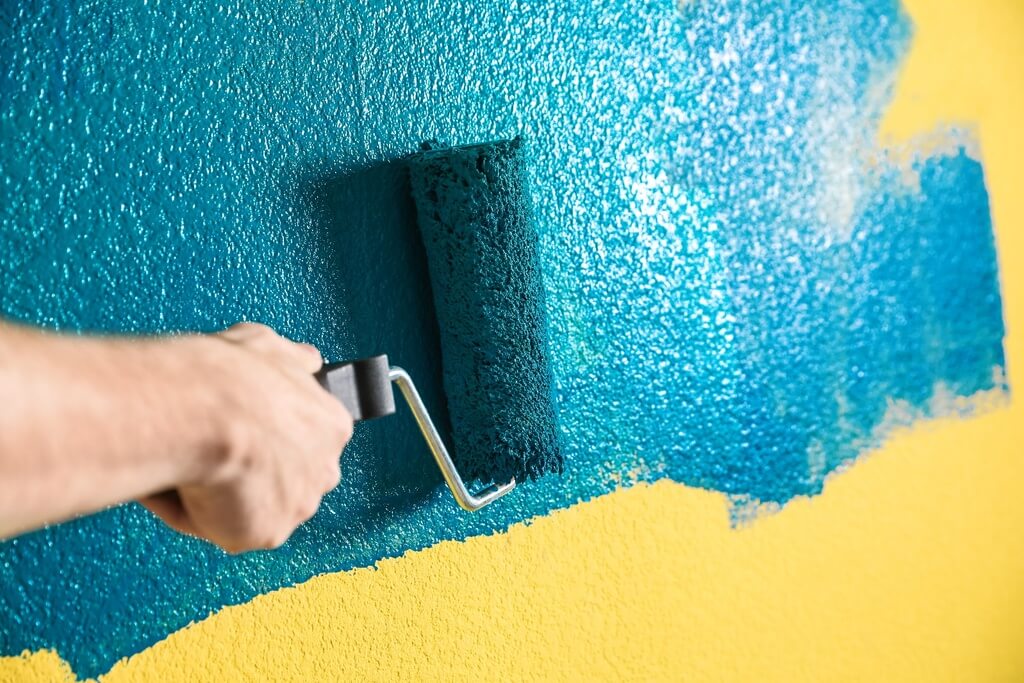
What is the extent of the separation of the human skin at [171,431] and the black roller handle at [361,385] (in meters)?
0.06

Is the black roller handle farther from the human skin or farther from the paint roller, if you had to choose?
the paint roller

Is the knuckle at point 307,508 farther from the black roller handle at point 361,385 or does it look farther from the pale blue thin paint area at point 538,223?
the pale blue thin paint area at point 538,223

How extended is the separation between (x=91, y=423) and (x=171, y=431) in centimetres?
4

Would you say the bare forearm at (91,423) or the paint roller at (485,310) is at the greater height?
the bare forearm at (91,423)

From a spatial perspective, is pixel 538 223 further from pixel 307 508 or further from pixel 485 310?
pixel 307 508

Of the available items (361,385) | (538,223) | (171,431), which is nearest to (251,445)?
(171,431)

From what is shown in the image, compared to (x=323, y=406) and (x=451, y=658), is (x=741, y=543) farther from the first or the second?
(x=323, y=406)

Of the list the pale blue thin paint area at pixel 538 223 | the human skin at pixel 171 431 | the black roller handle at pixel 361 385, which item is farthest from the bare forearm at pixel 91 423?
the pale blue thin paint area at pixel 538 223

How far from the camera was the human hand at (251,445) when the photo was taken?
46 centimetres

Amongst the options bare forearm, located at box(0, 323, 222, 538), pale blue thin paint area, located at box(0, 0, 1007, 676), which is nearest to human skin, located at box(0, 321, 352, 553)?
bare forearm, located at box(0, 323, 222, 538)

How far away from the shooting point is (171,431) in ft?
1.42

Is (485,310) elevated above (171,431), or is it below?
below

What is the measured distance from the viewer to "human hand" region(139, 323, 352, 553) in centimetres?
46

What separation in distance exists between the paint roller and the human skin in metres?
0.32
